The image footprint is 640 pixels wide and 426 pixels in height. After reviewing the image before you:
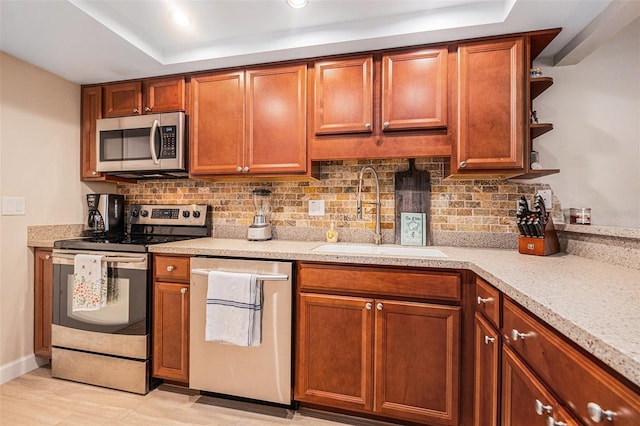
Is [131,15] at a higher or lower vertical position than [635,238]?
higher

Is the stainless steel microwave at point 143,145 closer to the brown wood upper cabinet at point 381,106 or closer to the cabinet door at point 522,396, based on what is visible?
the brown wood upper cabinet at point 381,106

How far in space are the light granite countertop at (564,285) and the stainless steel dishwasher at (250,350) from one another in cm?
8

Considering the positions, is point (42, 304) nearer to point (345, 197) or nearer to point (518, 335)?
point (345, 197)

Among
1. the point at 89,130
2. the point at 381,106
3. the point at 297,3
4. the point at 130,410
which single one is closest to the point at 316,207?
the point at 381,106

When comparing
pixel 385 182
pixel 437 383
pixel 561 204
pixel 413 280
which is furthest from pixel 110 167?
pixel 561 204

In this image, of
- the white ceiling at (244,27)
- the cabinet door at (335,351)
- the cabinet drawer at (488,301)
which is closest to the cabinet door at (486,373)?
the cabinet drawer at (488,301)

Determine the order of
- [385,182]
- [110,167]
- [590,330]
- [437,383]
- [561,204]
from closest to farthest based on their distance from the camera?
[590,330]
[437,383]
[561,204]
[385,182]
[110,167]

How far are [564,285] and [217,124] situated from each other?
2.17 metres

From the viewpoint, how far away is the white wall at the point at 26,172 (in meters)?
2.10

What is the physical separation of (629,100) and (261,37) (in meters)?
2.28

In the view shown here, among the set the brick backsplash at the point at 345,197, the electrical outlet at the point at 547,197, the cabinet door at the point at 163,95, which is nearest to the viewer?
the electrical outlet at the point at 547,197

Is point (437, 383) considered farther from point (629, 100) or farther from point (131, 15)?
point (131, 15)

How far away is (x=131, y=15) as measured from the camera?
1.81m

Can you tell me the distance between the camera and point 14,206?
215cm
